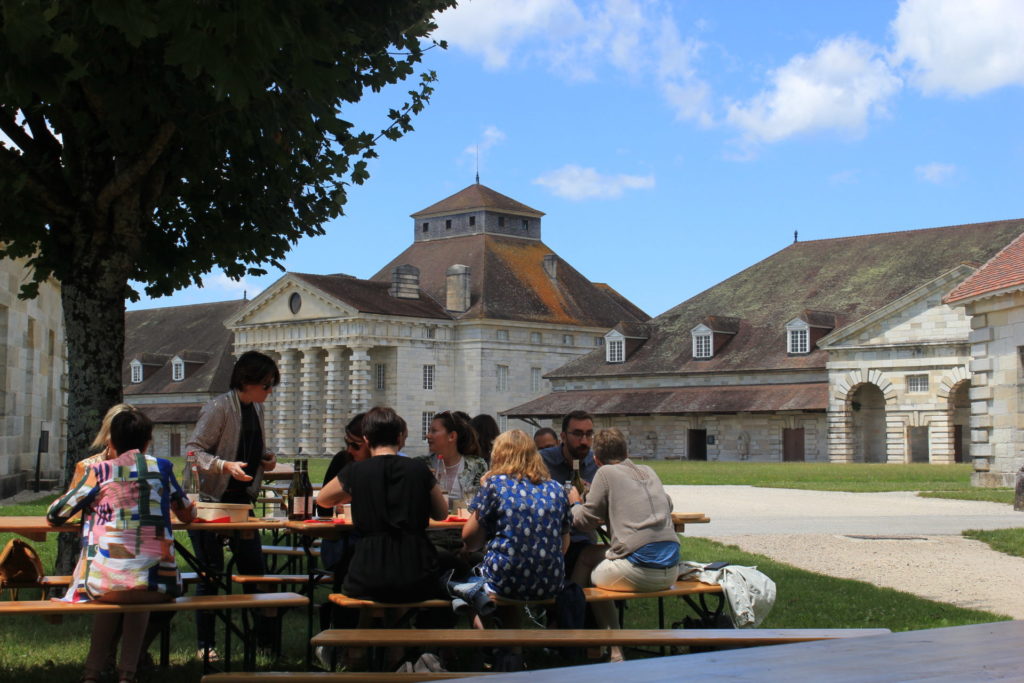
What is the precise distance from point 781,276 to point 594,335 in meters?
18.1

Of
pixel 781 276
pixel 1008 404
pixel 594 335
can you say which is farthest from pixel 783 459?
pixel 1008 404

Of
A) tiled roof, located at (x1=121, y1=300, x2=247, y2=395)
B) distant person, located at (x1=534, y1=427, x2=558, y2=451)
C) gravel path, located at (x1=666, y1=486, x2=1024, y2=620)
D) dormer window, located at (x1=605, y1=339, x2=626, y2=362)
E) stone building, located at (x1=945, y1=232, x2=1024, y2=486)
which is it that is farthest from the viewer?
tiled roof, located at (x1=121, y1=300, x2=247, y2=395)

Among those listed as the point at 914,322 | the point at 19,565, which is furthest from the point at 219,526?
the point at 914,322

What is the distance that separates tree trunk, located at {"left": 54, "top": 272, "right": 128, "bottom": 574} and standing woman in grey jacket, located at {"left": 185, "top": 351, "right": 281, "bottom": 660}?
248 centimetres

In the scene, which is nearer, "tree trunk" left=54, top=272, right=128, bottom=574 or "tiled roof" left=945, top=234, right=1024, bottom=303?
"tree trunk" left=54, top=272, right=128, bottom=574

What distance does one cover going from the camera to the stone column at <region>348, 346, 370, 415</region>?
236 feet

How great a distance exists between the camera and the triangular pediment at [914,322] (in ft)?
161

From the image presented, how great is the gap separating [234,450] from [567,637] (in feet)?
9.78

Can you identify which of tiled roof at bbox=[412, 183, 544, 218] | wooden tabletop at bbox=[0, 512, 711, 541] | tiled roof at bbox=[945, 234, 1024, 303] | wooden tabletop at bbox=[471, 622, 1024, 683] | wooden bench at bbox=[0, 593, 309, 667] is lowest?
wooden bench at bbox=[0, 593, 309, 667]

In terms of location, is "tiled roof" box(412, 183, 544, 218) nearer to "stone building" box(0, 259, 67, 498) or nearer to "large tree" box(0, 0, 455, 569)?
"stone building" box(0, 259, 67, 498)

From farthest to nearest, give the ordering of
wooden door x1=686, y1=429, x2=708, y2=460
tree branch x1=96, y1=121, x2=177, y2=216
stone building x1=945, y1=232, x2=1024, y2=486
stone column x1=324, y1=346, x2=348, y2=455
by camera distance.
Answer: stone column x1=324, y1=346, x2=348, y2=455 < wooden door x1=686, y1=429, x2=708, y2=460 < stone building x1=945, y1=232, x2=1024, y2=486 < tree branch x1=96, y1=121, x2=177, y2=216

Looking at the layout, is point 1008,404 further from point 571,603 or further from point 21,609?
point 21,609

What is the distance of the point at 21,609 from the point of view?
675cm

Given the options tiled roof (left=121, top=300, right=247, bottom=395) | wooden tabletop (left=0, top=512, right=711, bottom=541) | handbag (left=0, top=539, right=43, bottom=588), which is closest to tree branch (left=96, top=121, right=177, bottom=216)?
wooden tabletop (left=0, top=512, right=711, bottom=541)
